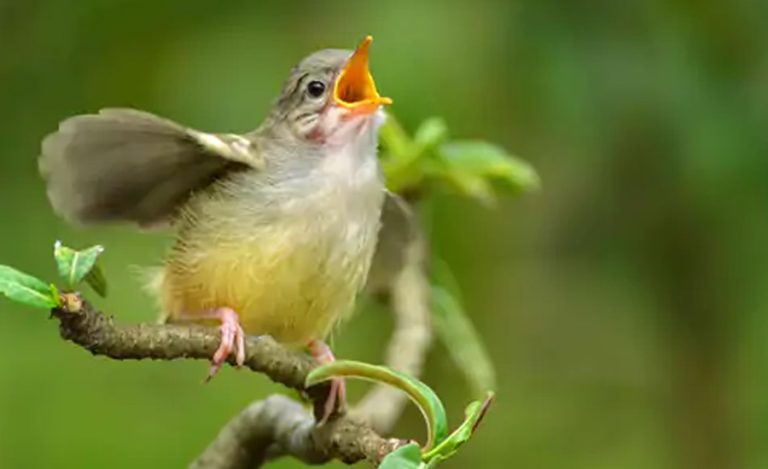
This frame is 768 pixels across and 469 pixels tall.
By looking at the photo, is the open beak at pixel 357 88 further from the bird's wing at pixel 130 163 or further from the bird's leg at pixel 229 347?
the bird's leg at pixel 229 347

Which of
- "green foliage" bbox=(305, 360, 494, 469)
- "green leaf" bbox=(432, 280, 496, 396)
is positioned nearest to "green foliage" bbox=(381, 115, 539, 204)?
"green leaf" bbox=(432, 280, 496, 396)

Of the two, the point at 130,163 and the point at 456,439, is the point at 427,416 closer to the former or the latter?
the point at 456,439

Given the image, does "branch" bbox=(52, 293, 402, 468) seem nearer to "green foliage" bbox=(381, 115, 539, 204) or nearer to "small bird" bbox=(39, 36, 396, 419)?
"small bird" bbox=(39, 36, 396, 419)

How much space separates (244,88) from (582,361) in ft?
4.04

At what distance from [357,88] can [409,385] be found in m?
0.70

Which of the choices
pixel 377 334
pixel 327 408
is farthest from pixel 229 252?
pixel 377 334

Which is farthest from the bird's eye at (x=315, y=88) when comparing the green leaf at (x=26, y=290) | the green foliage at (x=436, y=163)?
the green leaf at (x=26, y=290)

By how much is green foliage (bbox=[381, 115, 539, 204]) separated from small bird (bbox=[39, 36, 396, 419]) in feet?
0.70

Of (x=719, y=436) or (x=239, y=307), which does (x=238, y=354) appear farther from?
(x=719, y=436)

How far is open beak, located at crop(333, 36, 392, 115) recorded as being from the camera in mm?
1771

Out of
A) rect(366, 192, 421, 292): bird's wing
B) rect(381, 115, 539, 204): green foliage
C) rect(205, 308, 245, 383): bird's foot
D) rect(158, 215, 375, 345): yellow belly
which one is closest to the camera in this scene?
rect(205, 308, 245, 383): bird's foot

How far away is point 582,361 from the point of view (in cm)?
345

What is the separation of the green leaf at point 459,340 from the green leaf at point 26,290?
103 centimetres

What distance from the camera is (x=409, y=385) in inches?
46.9
